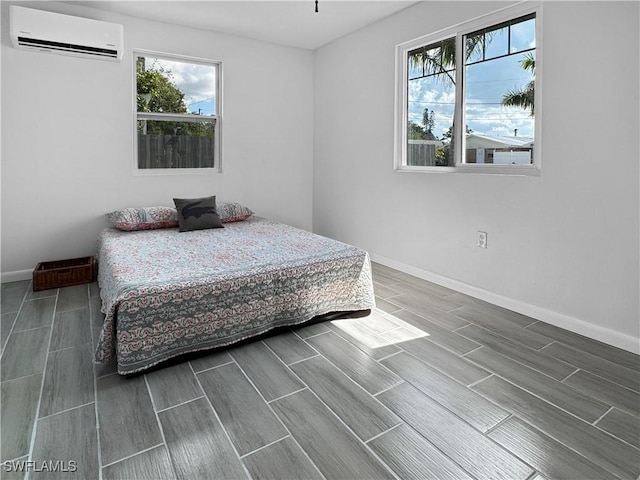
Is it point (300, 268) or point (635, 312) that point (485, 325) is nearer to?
point (635, 312)

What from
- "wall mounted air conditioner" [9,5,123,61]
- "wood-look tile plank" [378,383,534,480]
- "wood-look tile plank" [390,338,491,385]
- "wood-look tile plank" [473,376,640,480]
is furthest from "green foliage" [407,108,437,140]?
"wall mounted air conditioner" [9,5,123,61]

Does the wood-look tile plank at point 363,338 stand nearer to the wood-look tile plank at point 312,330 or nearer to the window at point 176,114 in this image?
the wood-look tile plank at point 312,330

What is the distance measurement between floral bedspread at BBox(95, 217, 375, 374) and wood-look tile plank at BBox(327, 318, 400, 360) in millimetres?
131

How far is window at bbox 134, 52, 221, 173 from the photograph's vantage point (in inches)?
168

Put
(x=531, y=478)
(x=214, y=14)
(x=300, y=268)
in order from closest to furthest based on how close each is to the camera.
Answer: (x=531, y=478), (x=300, y=268), (x=214, y=14)

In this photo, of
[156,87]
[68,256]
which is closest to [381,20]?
[156,87]

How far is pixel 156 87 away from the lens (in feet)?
14.1

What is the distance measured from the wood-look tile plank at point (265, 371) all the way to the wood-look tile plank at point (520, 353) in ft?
4.10

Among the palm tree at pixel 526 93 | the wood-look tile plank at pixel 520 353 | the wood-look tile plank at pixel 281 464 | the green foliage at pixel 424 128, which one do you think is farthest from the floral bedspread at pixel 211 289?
the palm tree at pixel 526 93

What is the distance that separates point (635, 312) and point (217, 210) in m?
3.55

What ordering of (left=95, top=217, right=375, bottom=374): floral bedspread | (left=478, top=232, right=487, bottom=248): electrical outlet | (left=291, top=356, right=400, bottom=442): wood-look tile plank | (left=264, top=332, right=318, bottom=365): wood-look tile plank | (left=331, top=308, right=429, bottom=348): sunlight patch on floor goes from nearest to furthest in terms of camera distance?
(left=291, top=356, right=400, bottom=442): wood-look tile plank
(left=95, top=217, right=375, bottom=374): floral bedspread
(left=264, top=332, right=318, bottom=365): wood-look tile plank
(left=331, top=308, right=429, bottom=348): sunlight patch on floor
(left=478, top=232, right=487, bottom=248): electrical outlet

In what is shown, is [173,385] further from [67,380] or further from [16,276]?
[16,276]

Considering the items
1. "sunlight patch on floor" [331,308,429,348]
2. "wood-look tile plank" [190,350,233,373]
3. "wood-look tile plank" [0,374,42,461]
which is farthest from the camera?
"sunlight patch on floor" [331,308,429,348]

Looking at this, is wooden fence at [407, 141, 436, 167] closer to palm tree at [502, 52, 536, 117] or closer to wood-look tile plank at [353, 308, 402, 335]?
palm tree at [502, 52, 536, 117]
